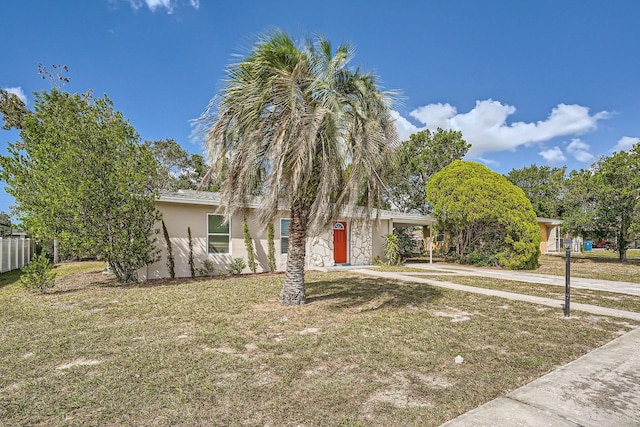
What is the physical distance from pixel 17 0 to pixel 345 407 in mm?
13808

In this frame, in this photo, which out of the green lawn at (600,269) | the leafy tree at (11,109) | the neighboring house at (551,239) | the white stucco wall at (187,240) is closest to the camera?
the white stucco wall at (187,240)

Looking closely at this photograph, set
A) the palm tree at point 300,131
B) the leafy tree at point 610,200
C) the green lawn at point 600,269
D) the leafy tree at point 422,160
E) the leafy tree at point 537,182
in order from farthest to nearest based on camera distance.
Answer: the leafy tree at point 537,182
the leafy tree at point 422,160
the leafy tree at point 610,200
the green lawn at point 600,269
the palm tree at point 300,131

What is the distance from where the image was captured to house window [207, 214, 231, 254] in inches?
483

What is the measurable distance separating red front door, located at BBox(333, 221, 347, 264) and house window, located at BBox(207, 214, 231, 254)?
5.00m

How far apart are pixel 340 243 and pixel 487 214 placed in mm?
6960

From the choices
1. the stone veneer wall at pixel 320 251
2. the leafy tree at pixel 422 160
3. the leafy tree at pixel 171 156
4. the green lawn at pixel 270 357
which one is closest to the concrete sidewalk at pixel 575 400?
the green lawn at pixel 270 357

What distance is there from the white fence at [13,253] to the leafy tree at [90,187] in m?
7.41

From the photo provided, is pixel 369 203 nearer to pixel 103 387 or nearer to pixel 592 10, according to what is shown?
pixel 103 387

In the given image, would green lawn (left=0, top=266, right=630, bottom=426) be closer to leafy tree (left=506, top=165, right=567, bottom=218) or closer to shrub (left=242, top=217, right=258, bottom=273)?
shrub (left=242, top=217, right=258, bottom=273)

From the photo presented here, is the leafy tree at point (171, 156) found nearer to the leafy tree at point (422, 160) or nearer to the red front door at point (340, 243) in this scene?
the leafy tree at point (422, 160)

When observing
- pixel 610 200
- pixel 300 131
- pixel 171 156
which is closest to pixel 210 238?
pixel 300 131

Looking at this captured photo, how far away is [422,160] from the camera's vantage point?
86.1ft

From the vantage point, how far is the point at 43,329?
534 cm

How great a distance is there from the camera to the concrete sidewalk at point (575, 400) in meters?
2.69
